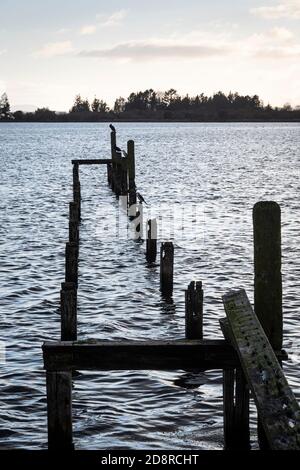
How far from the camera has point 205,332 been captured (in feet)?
48.1

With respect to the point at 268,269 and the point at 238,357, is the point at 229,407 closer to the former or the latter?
the point at 238,357

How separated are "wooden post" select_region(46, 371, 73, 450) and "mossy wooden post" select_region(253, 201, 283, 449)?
202 centimetres

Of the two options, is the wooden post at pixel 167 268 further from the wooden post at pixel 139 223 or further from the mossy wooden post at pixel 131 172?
the mossy wooden post at pixel 131 172

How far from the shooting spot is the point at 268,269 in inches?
288

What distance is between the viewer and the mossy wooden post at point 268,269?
23.5 feet

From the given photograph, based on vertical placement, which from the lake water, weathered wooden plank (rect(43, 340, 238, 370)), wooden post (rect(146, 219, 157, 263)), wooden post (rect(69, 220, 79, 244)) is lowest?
the lake water

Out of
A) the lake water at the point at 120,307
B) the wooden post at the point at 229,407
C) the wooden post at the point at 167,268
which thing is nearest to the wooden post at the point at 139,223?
the lake water at the point at 120,307

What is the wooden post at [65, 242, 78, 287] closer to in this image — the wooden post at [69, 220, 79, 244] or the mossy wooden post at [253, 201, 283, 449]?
the wooden post at [69, 220, 79, 244]

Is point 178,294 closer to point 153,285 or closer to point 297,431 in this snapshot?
point 153,285

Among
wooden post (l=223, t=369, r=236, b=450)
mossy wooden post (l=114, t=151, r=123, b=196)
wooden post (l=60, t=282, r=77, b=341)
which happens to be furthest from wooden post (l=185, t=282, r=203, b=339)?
mossy wooden post (l=114, t=151, r=123, b=196)

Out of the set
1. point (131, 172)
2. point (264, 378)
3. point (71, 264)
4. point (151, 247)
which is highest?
point (131, 172)

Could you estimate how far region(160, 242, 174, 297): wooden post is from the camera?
1705cm

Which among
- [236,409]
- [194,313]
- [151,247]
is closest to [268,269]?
[236,409]

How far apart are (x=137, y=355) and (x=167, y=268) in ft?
34.4
